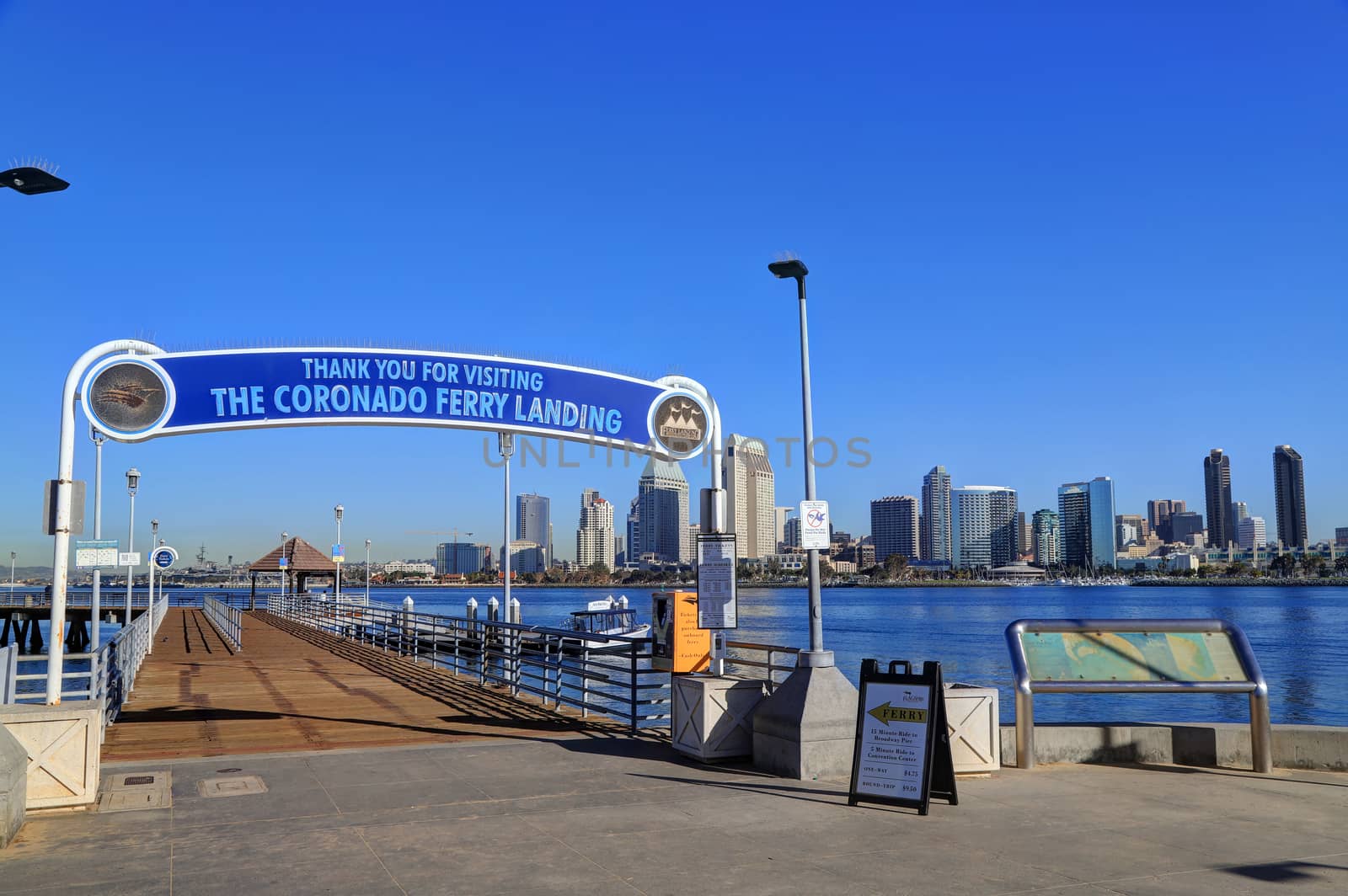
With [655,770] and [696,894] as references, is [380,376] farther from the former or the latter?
[696,894]

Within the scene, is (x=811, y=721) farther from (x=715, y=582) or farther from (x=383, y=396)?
(x=383, y=396)

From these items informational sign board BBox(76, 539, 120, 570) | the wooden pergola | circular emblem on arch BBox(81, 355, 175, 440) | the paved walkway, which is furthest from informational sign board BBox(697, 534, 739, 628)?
the wooden pergola

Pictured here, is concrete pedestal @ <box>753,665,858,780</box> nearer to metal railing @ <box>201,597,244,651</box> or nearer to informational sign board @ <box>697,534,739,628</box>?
informational sign board @ <box>697,534,739,628</box>

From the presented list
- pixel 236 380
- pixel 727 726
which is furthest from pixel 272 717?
pixel 727 726

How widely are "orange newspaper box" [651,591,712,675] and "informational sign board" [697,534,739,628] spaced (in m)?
0.76

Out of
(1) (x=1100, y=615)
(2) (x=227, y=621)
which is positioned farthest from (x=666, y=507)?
(2) (x=227, y=621)

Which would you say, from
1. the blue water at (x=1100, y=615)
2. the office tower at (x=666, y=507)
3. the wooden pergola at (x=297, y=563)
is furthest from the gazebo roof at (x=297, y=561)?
the blue water at (x=1100, y=615)

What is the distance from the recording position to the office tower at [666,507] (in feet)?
52.0

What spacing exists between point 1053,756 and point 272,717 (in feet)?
34.7

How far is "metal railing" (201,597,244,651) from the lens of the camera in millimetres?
31609

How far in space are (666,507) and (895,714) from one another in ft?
388

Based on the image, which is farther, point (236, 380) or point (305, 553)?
point (305, 553)

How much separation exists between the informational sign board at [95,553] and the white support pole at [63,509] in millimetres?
2796

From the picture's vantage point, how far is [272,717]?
15.5m
